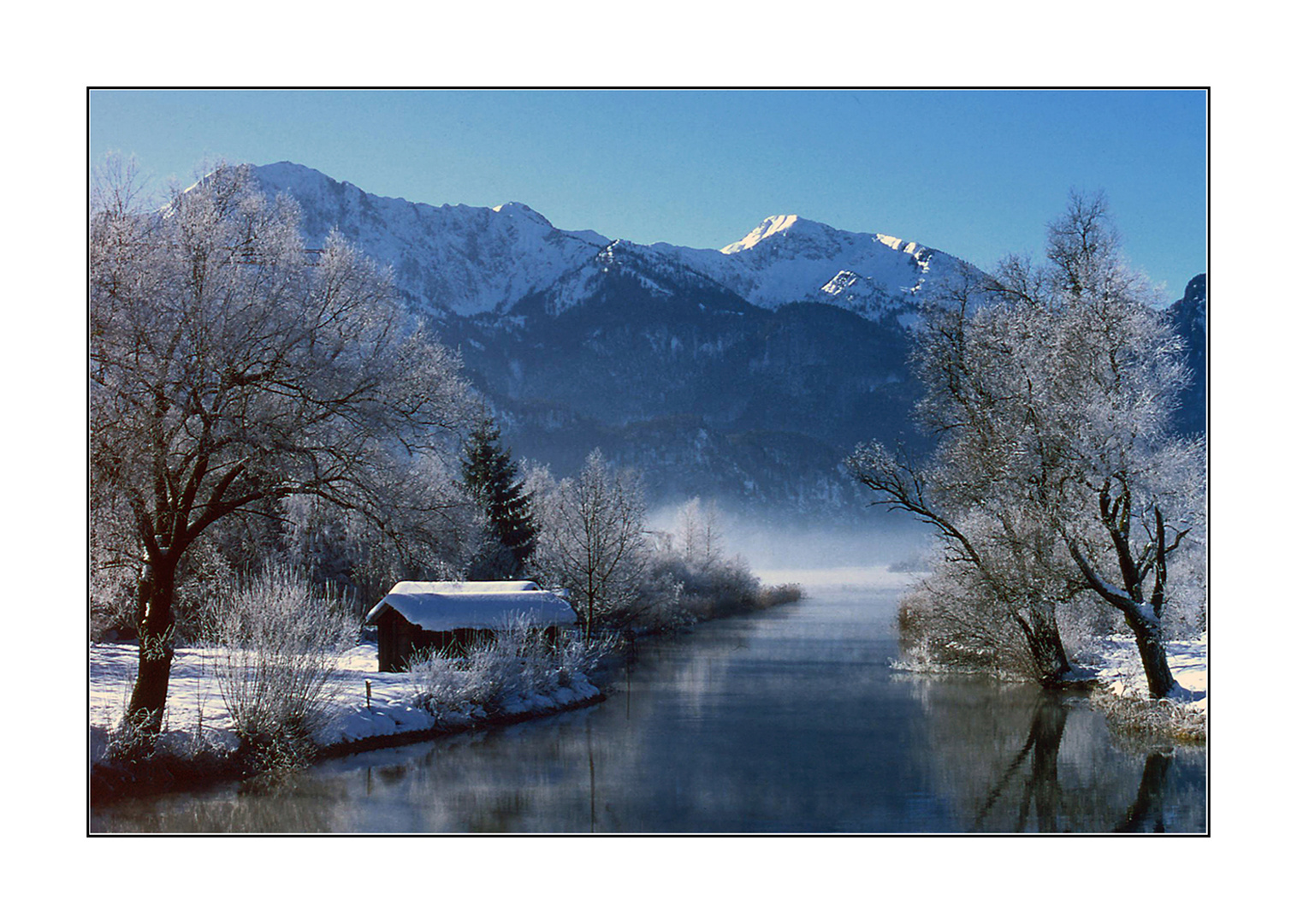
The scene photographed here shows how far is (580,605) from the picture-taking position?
44.3 metres

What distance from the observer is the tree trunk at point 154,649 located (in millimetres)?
15461

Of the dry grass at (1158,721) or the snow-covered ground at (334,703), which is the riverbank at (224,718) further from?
the dry grass at (1158,721)

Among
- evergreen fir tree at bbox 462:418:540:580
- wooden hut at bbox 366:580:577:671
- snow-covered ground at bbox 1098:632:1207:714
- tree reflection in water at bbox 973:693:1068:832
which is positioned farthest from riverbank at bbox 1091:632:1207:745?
evergreen fir tree at bbox 462:418:540:580

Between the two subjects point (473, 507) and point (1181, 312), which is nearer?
point (473, 507)

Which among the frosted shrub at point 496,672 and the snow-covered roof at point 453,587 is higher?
the snow-covered roof at point 453,587

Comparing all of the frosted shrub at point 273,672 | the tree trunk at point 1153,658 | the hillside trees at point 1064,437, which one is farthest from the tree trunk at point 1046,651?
the frosted shrub at point 273,672

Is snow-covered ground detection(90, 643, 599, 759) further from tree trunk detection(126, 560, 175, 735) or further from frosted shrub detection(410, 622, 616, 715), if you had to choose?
tree trunk detection(126, 560, 175, 735)

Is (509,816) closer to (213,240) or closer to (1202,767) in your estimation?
(213,240)

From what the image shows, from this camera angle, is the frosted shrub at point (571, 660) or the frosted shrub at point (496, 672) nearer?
the frosted shrub at point (496, 672)

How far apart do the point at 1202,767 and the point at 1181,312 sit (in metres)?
8.18

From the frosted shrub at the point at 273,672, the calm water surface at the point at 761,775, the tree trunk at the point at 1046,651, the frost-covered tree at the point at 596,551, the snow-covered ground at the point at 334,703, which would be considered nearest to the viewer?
the calm water surface at the point at 761,775

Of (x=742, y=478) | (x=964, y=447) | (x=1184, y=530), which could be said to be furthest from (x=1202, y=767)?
(x=742, y=478)

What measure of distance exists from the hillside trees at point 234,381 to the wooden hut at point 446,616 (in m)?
13.7

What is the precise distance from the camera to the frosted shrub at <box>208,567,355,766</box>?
18.1 metres
